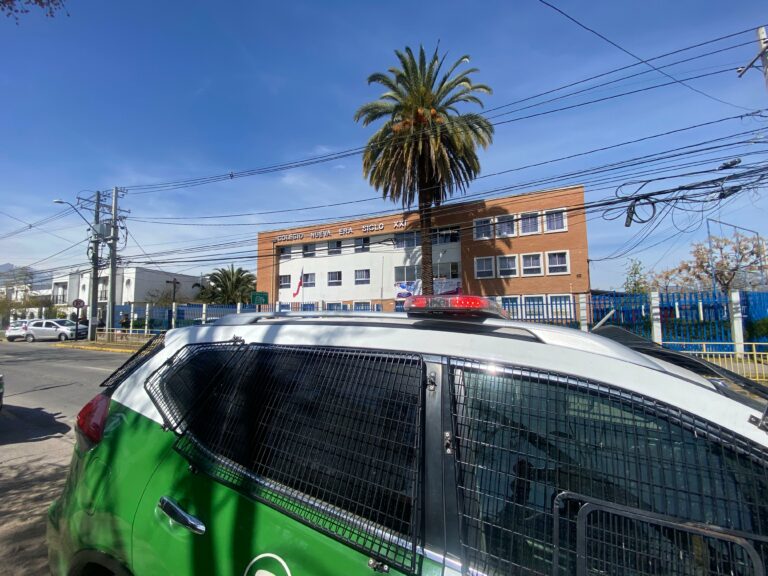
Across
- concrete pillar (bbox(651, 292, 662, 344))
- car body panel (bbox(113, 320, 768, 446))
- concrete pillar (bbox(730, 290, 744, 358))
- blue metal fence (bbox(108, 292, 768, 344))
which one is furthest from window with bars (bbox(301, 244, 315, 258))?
car body panel (bbox(113, 320, 768, 446))

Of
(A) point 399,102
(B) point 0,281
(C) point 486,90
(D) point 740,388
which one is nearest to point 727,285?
(C) point 486,90

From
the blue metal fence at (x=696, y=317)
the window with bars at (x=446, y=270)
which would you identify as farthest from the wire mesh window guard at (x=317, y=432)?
the window with bars at (x=446, y=270)

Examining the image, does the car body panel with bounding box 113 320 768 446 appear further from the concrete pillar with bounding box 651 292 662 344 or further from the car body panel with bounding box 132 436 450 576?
the concrete pillar with bounding box 651 292 662 344

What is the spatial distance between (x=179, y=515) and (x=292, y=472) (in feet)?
1.50

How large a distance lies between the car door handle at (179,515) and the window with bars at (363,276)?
38024mm

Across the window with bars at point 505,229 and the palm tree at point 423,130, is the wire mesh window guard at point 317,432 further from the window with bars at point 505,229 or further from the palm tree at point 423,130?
the window with bars at point 505,229

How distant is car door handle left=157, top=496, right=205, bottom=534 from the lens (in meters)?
1.58

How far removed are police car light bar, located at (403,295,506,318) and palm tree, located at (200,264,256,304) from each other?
51447mm

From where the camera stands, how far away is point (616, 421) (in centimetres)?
128

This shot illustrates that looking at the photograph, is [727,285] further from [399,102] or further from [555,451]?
[555,451]

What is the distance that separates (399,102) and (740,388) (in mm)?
24426

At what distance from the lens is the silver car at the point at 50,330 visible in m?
33.8

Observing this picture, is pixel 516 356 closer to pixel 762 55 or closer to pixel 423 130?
pixel 762 55

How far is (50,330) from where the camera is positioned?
34.2 m
